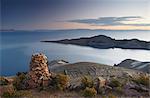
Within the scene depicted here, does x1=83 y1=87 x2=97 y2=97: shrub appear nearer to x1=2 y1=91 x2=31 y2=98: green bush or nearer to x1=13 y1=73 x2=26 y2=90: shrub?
x1=2 y1=91 x2=31 y2=98: green bush

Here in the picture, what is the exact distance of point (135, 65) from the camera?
48.9ft

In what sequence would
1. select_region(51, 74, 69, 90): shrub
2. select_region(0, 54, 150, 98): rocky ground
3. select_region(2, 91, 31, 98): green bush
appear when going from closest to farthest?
1. select_region(2, 91, 31, 98): green bush
2. select_region(0, 54, 150, 98): rocky ground
3. select_region(51, 74, 69, 90): shrub

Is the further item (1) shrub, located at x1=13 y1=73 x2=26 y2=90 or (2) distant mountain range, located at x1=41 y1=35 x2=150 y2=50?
(2) distant mountain range, located at x1=41 y1=35 x2=150 y2=50

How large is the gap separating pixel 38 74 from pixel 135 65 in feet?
22.1

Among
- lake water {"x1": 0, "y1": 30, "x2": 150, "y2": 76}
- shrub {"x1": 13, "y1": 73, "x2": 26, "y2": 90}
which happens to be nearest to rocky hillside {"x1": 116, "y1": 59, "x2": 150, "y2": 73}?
lake water {"x1": 0, "y1": 30, "x2": 150, "y2": 76}

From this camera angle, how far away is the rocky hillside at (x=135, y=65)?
552 inches

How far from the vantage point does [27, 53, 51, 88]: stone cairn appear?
909cm

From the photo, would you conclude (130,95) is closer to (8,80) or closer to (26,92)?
(26,92)

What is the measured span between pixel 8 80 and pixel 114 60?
674cm

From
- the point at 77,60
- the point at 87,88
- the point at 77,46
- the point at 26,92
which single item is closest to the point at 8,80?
the point at 26,92

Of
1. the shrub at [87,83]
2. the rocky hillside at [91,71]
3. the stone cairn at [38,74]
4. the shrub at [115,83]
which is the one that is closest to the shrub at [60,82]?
the stone cairn at [38,74]

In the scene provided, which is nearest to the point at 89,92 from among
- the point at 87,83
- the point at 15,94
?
the point at 87,83

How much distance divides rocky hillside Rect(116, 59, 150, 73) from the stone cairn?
562cm

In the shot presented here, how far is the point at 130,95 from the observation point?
8.65 meters
